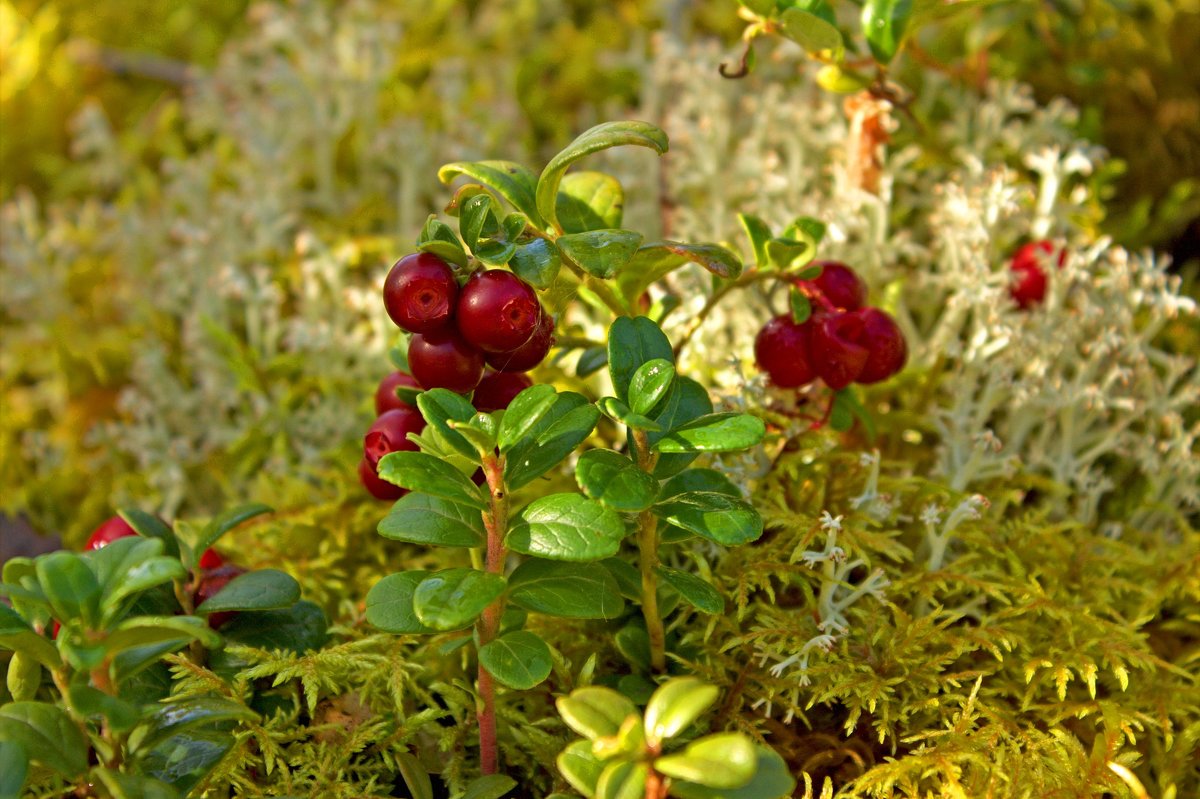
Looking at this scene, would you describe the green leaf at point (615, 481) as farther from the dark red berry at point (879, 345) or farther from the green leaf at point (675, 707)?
the dark red berry at point (879, 345)

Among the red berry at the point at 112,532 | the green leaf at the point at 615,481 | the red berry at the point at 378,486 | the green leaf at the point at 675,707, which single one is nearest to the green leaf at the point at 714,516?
the green leaf at the point at 615,481

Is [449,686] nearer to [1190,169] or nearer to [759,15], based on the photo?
[759,15]

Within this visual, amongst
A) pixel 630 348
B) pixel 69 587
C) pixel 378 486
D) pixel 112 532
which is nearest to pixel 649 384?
pixel 630 348

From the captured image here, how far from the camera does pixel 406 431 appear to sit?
1267mm

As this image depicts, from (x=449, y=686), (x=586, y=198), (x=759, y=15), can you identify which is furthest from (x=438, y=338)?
(x=759, y=15)

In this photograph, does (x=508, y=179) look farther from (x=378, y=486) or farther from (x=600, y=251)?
(x=378, y=486)

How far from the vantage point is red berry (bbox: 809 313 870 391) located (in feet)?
4.52

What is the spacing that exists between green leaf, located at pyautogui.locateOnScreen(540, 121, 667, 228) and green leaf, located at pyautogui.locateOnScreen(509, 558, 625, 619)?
17.1 inches

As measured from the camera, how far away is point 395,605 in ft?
3.65

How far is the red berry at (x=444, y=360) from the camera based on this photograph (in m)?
1.15

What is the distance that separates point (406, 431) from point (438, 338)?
0.17 m

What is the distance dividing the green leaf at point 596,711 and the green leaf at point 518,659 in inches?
3.5

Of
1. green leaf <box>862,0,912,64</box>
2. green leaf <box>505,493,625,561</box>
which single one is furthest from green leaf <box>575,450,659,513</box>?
green leaf <box>862,0,912,64</box>

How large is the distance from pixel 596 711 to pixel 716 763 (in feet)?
0.44
